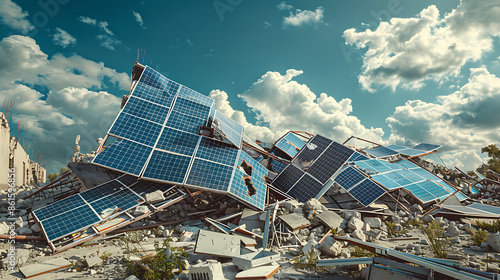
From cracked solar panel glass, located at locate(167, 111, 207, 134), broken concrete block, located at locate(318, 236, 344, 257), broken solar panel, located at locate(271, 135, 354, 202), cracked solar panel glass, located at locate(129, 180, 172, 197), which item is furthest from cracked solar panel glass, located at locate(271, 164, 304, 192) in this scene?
broken concrete block, located at locate(318, 236, 344, 257)

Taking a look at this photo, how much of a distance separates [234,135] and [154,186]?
22.8 feet

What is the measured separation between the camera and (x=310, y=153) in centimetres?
2205

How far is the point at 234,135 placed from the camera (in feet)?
65.3

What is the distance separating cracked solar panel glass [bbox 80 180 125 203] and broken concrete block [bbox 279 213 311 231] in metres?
9.01

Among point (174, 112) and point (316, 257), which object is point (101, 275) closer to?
point (316, 257)

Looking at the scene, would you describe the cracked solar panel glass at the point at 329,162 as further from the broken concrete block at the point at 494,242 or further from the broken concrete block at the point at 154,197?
the broken concrete block at the point at 154,197

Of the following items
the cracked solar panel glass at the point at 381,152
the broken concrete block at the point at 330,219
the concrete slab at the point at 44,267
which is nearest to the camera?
the concrete slab at the point at 44,267

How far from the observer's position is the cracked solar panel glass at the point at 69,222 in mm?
11570

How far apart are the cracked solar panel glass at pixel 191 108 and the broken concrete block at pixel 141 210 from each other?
7.86 m

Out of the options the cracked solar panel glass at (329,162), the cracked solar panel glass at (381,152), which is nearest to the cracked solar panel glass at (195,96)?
the cracked solar panel glass at (329,162)

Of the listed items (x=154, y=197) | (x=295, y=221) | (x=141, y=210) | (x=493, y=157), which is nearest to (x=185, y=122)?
(x=154, y=197)

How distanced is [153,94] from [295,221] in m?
13.3

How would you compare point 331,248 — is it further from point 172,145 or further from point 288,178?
point 172,145

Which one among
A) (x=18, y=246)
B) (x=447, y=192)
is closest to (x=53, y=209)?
(x=18, y=246)
